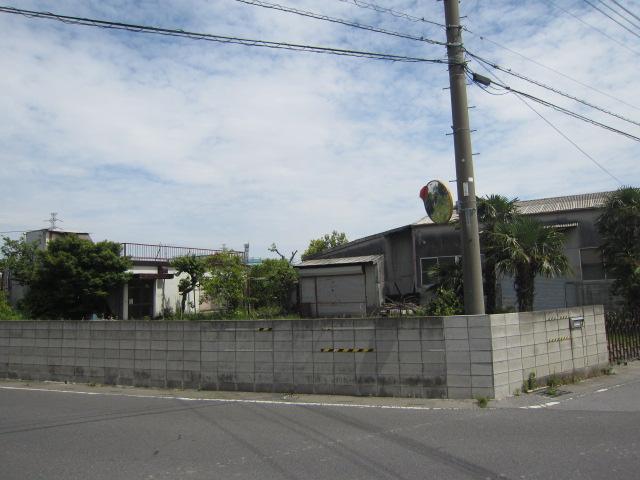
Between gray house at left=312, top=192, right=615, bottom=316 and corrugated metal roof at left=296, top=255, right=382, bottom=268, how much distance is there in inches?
22.2

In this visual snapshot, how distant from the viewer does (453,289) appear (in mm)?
13508

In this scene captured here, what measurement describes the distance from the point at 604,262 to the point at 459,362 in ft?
38.5

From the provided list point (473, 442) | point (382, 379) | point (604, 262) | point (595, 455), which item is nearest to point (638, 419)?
point (595, 455)

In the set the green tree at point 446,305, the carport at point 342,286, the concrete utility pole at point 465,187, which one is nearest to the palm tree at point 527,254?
the green tree at point 446,305

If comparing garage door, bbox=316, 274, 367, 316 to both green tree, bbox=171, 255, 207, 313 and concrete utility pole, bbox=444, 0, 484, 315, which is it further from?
concrete utility pole, bbox=444, 0, 484, 315

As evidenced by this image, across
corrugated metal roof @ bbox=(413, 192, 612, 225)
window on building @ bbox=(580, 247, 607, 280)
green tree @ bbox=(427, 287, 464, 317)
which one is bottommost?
green tree @ bbox=(427, 287, 464, 317)

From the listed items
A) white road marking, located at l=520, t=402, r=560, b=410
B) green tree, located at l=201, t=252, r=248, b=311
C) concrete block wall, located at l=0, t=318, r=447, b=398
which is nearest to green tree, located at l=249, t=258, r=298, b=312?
green tree, located at l=201, t=252, r=248, b=311

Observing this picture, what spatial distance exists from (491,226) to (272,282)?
11.5 meters

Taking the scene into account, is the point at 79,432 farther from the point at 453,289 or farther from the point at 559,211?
the point at 559,211

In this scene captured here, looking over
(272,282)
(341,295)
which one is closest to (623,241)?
(341,295)

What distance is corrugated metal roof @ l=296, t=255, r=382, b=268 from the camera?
22.3 meters

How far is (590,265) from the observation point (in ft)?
65.3

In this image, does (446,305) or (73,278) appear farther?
(73,278)

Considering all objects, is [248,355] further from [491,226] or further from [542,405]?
[491,226]
